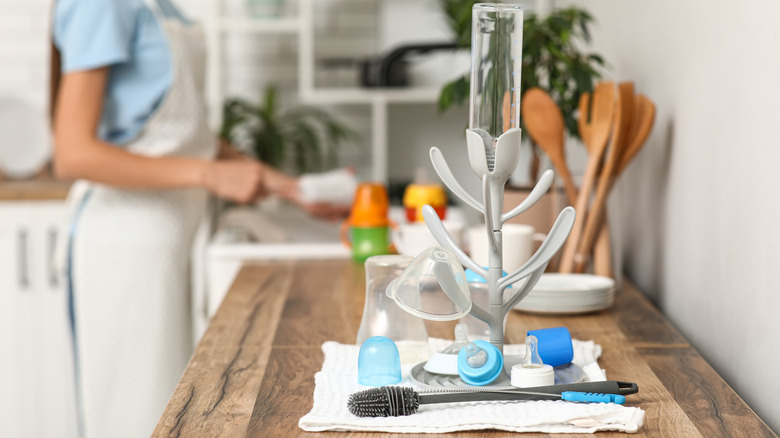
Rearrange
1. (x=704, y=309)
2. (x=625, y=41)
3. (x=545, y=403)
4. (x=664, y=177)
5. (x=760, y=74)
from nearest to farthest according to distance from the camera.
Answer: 1. (x=545, y=403)
2. (x=760, y=74)
3. (x=704, y=309)
4. (x=664, y=177)
5. (x=625, y=41)

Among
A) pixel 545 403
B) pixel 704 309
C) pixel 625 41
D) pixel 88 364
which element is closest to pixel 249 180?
pixel 88 364

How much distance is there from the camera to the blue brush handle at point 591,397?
0.79 metres

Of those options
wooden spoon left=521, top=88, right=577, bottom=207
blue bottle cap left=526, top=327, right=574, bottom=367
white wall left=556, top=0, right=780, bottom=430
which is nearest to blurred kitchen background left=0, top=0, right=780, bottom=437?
white wall left=556, top=0, right=780, bottom=430

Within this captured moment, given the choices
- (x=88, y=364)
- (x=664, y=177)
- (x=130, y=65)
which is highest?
(x=130, y=65)

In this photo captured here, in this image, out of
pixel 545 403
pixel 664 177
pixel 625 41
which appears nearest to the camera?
pixel 545 403

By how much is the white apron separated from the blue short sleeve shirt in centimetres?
3

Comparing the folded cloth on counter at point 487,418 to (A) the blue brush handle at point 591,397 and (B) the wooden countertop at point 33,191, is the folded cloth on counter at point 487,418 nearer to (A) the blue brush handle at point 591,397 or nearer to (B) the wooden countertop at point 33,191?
(A) the blue brush handle at point 591,397

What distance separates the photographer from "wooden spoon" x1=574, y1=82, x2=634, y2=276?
131cm

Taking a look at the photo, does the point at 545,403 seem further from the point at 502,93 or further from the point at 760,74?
the point at 760,74

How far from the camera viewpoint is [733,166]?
102 cm

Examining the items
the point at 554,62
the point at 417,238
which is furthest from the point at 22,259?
the point at 554,62

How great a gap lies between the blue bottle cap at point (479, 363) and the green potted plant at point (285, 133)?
1.96 metres

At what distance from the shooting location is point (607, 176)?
1.34 metres

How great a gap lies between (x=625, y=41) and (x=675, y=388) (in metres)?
1.02
